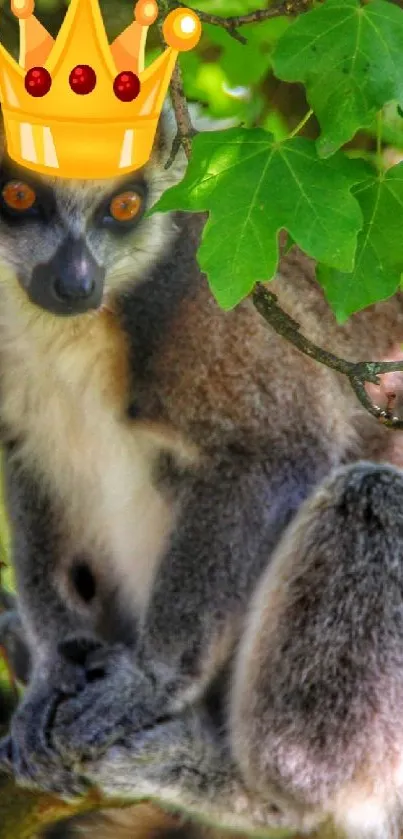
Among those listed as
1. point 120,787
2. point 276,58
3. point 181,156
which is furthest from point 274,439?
point 276,58

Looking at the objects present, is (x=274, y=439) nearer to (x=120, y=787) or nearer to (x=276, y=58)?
(x=120, y=787)

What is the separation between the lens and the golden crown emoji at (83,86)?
8.24ft

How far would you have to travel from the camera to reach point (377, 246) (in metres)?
2.81

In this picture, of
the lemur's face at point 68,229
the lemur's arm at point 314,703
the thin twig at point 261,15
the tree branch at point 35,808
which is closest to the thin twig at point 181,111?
the thin twig at point 261,15

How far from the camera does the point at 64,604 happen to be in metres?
4.32

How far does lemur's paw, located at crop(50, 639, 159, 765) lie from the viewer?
381 centimetres

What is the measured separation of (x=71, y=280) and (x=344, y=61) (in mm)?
1023

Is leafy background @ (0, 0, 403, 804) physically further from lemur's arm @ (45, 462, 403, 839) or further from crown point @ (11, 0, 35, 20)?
lemur's arm @ (45, 462, 403, 839)


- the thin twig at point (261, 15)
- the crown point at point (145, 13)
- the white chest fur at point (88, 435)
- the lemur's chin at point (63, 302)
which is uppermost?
the crown point at point (145, 13)

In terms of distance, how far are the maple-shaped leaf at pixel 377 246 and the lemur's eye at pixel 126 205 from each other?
885 millimetres

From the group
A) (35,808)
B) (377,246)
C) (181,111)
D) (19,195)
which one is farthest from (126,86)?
(35,808)

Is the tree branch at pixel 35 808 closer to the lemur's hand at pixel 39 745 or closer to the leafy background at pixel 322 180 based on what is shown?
the lemur's hand at pixel 39 745

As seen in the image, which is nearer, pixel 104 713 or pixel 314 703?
pixel 314 703

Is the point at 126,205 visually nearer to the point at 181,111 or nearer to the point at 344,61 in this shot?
the point at 181,111
